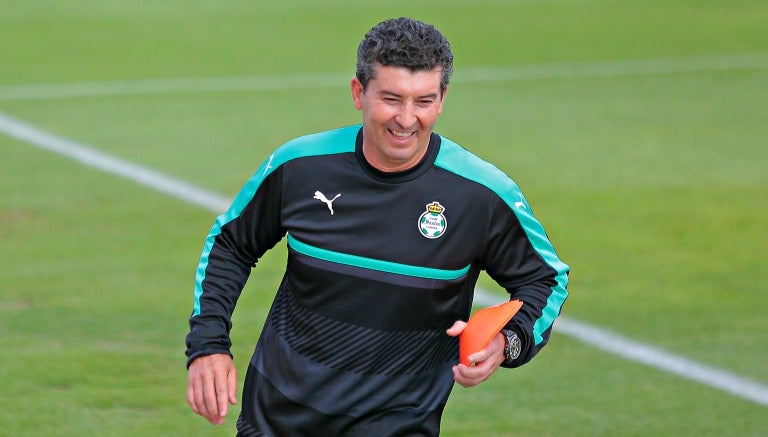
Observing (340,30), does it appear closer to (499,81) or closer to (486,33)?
(486,33)

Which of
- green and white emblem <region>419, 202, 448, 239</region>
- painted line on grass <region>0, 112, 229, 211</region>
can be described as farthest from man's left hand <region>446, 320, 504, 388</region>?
painted line on grass <region>0, 112, 229, 211</region>

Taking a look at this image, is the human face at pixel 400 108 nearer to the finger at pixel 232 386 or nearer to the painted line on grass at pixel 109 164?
the finger at pixel 232 386

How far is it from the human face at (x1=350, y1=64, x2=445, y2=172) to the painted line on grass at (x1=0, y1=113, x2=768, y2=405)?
362cm

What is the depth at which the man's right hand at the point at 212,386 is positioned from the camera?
15.6 ft

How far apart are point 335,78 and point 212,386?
14035 millimetres

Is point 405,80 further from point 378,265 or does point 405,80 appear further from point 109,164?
point 109,164

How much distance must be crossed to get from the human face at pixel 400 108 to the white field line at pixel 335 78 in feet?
41.9

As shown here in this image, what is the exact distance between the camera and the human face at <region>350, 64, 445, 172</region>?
472 cm

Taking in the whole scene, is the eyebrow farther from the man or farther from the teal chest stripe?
the teal chest stripe

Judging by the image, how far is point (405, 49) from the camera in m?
4.71

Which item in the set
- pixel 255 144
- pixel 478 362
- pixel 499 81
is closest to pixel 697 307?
pixel 478 362

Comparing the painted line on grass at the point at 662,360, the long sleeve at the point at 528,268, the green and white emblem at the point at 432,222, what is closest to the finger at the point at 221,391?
the green and white emblem at the point at 432,222

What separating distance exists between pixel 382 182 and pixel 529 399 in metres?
3.12

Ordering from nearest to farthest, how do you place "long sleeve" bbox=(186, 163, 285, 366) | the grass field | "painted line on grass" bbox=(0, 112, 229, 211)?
"long sleeve" bbox=(186, 163, 285, 366)
the grass field
"painted line on grass" bbox=(0, 112, 229, 211)
